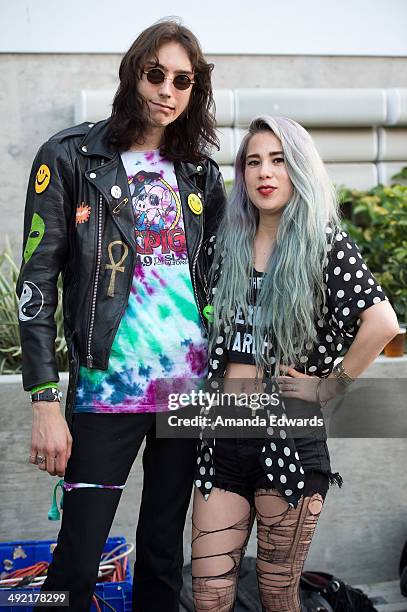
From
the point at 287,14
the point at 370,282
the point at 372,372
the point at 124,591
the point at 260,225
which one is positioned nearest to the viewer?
the point at 370,282

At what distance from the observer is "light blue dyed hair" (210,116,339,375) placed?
2.41 metres

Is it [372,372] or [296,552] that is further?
[372,372]

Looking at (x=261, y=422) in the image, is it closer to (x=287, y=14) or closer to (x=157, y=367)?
(x=157, y=367)

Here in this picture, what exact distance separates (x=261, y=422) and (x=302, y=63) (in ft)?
11.5

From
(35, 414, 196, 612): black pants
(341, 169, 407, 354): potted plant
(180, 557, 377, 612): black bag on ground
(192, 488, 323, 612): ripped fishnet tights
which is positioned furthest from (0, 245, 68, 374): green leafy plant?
(341, 169, 407, 354): potted plant

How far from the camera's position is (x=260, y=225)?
261 cm

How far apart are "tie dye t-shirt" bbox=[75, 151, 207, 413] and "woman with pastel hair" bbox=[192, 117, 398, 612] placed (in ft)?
0.32

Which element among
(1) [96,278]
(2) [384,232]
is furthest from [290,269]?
(2) [384,232]

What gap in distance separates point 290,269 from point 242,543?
86 cm

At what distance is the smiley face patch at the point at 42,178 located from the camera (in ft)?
7.86

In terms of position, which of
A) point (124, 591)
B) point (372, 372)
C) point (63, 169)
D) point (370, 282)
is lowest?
point (124, 591)

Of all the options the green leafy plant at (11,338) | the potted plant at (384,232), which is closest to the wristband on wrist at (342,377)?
the green leafy plant at (11,338)

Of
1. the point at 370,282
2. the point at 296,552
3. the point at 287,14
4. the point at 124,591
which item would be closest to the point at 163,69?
the point at 370,282

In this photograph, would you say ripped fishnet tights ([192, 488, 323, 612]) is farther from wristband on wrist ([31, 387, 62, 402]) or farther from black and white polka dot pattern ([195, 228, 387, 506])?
wristband on wrist ([31, 387, 62, 402])
